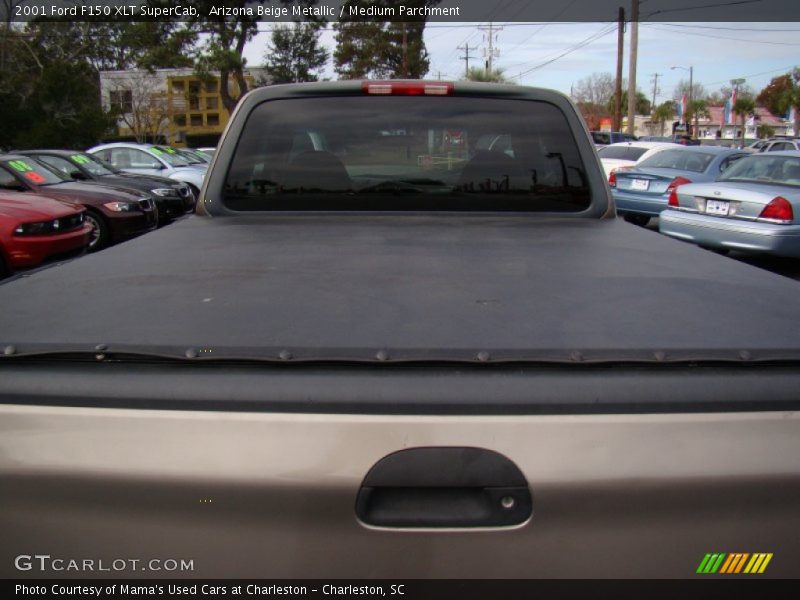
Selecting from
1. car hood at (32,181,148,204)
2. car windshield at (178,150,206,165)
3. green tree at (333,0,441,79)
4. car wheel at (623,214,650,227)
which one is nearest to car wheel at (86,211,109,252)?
car hood at (32,181,148,204)

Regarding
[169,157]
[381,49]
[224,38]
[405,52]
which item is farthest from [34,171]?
[381,49]

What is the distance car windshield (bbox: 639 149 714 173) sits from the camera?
13.2m

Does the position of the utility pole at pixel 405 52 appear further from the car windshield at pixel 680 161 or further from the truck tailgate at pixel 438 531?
the truck tailgate at pixel 438 531

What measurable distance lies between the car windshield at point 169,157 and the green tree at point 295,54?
22.0 meters

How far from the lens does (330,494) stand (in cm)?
134

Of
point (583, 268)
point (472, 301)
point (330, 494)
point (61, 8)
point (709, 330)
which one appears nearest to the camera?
point (330, 494)

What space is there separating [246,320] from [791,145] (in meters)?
29.7

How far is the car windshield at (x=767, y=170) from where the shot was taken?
1012 cm

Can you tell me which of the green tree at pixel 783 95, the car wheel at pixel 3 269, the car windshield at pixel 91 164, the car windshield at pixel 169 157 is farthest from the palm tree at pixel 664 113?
the car wheel at pixel 3 269

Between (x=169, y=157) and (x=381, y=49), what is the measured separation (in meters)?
30.8

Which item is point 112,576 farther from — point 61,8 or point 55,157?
point 61,8

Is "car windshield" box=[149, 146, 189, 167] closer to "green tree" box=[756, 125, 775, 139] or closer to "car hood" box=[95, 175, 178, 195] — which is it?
"car hood" box=[95, 175, 178, 195]

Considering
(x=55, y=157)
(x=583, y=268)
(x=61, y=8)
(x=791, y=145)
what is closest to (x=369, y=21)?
(x=61, y=8)

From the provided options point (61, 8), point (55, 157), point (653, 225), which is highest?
point (61, 8)
